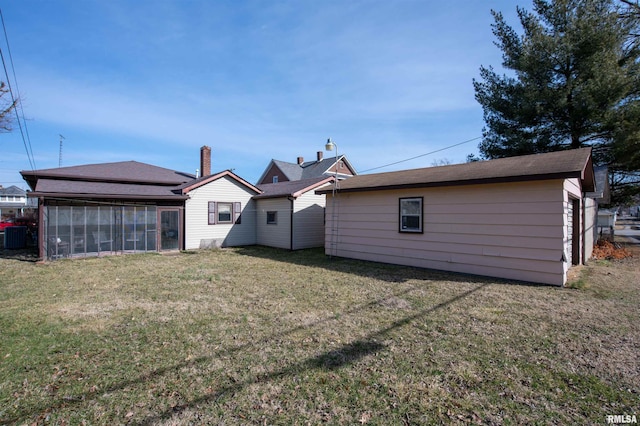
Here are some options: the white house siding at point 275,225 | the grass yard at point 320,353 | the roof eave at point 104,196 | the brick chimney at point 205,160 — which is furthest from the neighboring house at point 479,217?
the brick chimney at point 205,160

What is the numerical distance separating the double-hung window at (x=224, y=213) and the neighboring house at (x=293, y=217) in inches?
46.5

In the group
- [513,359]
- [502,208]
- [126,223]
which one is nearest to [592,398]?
[513,359]

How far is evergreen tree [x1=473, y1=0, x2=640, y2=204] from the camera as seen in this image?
1348cm

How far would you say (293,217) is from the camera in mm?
13805

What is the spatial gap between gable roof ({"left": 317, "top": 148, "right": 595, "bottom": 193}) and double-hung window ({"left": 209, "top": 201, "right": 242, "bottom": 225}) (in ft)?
22.0

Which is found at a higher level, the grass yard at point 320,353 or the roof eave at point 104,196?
the roof eave at point 104,196

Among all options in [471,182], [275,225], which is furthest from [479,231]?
[275,225]

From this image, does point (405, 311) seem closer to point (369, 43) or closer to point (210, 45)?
point (369, 43)

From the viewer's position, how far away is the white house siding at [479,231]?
673 cm

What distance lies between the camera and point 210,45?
35.1ft

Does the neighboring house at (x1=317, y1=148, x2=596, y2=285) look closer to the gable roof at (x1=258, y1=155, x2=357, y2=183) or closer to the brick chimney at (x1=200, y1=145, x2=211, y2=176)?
the brick chimney at (x1=200, y1=145, x2=211, y2=176)

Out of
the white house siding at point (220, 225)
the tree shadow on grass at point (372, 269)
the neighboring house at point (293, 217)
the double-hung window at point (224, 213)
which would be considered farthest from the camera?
the double-hung window at point (224, 213)

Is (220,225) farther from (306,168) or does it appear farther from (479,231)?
(306,168)

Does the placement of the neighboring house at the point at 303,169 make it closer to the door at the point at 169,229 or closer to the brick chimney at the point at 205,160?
the brick chimney at the point at 205,160
